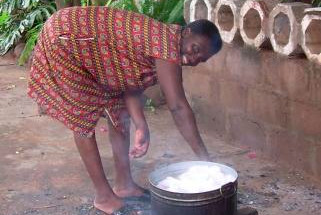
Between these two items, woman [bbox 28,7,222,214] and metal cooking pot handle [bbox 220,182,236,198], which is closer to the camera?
metal cooking pot handle [bbox 220,182,236,198]

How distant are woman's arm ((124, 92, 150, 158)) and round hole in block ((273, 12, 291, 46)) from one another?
1214 mm

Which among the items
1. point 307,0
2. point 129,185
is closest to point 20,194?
point 129,185

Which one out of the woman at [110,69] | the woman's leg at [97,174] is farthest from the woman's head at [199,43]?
the woman's leg at [97,174]

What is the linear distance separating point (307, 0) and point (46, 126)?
9.61 ft

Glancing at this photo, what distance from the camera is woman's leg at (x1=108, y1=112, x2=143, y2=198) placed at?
152 inches

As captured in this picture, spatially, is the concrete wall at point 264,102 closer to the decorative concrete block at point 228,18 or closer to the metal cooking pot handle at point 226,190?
the decorative concrete block at point 228,18

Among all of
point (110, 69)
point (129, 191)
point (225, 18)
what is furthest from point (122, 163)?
point (225, 18)

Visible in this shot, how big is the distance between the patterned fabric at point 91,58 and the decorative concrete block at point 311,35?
103 centimetres

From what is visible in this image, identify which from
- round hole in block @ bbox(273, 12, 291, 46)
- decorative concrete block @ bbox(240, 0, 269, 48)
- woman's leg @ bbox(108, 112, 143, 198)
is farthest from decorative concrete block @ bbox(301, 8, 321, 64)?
woman's leg @ bbox(108, 112, 143, 198)

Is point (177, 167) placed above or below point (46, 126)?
above

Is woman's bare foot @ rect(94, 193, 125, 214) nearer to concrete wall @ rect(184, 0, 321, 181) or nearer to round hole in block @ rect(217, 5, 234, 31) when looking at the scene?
concrete wall @ rect(184, 0, 321, 181)

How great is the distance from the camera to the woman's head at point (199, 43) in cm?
308

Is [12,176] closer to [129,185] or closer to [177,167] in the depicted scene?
[129,185]

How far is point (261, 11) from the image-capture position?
13.9ft
